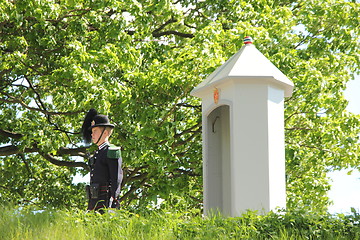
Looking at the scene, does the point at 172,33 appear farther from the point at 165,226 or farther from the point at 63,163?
the point at 165,226

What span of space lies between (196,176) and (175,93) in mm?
3107

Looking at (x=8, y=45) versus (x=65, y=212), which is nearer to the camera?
(x=65, y=212)

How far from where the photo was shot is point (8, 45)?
1479 cm

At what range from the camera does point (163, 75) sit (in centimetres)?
1382

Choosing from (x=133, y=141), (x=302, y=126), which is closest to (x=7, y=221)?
(x=133, y=141)

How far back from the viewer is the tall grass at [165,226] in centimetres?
628

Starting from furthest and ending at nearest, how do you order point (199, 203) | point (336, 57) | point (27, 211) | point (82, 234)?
point (199, 203), point (336, 57), point (27, 211), point (82, 234)

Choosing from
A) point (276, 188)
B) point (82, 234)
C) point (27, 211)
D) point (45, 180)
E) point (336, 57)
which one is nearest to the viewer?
point (82, 234)

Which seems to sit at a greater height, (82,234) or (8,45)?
(8,45)

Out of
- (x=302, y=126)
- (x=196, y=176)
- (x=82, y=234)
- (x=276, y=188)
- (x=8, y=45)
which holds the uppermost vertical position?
(x=8, y=45)

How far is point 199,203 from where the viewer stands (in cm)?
1770

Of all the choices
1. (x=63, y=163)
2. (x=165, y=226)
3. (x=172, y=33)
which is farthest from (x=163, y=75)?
(x=165, y=226)

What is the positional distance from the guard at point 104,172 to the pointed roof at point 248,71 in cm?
245

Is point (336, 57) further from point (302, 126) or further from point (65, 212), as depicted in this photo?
point (65, 212)
